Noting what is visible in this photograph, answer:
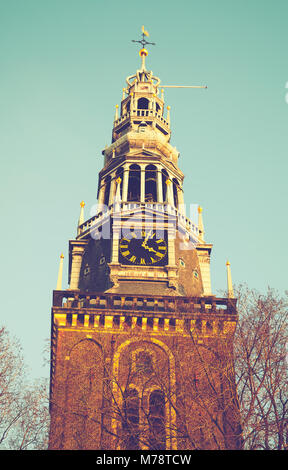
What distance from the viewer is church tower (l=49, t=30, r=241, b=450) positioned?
28.1 meters

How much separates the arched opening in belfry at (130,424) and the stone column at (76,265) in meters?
11.2

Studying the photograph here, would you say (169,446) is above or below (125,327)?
below

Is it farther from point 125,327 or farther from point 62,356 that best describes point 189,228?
point 62,356

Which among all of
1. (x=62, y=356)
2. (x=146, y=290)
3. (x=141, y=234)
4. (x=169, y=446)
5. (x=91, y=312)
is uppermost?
(x=141, y=234)

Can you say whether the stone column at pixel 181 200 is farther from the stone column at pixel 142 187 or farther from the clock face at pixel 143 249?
the clock face at pixel 143 249

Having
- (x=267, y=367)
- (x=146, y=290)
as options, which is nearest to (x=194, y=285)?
(x=146, y=290)

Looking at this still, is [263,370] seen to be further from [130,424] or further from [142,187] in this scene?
[142,187]

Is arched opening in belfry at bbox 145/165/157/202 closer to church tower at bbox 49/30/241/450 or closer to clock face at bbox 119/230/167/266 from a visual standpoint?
church tower at bbox 49/30/241/450

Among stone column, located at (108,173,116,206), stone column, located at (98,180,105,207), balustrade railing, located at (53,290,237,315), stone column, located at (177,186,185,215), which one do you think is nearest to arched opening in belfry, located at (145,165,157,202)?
stone column, located at (177,186,185,215)

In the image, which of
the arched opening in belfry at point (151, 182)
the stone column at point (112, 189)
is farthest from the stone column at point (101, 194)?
the arched opening in belfry at point (151, 182)

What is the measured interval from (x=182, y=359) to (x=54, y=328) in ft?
23.5

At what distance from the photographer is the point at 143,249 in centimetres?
4056

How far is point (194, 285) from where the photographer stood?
4122cm

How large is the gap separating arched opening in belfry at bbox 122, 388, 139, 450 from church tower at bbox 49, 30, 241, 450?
0.23ft
